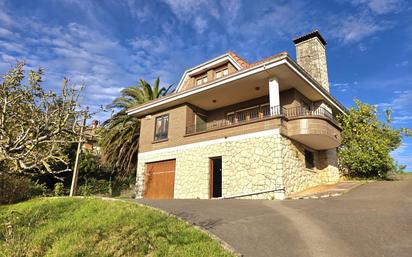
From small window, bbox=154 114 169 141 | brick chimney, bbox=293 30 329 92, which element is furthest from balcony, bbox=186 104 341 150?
brick chimney, bbox=293 30 329 92

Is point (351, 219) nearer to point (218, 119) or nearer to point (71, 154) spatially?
point (218, 119)

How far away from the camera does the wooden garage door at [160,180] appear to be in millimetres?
17250

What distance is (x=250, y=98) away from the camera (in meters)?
17.0

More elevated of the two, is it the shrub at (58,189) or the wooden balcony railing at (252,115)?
the wooden balcony railing at (252,115)

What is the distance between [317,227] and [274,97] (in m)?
7.93

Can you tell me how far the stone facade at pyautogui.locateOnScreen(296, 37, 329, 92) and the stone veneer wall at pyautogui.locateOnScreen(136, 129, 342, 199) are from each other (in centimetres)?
593

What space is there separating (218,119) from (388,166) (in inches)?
424

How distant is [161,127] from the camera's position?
19.1 m

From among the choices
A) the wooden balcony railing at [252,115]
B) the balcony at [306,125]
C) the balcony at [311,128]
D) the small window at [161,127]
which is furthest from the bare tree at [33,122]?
the small window at [161,127]

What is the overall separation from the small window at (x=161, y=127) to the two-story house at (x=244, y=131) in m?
0.07

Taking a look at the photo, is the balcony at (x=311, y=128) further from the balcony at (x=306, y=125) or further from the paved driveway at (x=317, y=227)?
the paved driveway at (x=317, y=227)

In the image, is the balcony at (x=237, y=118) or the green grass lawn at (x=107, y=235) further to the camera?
the balcony at (x=237, y=118)

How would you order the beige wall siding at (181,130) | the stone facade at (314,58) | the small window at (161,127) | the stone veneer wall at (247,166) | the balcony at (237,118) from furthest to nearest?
the stone facade at (314,58) < the small window at (161,127) < the balcony at (237,118) < the beige wall siding at (181,130) < the stone veneer wall at (247,166)

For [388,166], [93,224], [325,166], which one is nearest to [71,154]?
[93,224]
